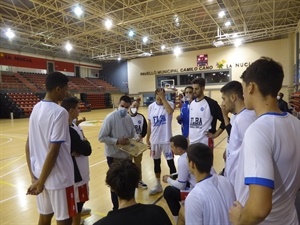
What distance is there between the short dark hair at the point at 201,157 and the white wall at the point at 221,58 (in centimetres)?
1834

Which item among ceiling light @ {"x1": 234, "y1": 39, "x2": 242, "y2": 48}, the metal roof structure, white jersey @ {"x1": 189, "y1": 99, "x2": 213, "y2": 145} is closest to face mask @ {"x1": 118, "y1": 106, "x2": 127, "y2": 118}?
white jersey @ {"x1": 189, "y1": 99, "x2": 213, "y2": 145}

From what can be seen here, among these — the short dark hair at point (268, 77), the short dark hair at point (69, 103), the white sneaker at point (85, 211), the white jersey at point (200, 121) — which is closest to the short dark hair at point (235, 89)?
the white jersey at point (200, 121)

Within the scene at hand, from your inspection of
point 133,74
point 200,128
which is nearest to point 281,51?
point 133,74

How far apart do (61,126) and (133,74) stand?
27578mm

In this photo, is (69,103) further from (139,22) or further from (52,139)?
(139,22)

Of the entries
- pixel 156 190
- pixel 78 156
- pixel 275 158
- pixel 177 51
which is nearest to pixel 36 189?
pixel 78 156

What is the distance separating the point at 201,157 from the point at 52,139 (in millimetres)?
1161

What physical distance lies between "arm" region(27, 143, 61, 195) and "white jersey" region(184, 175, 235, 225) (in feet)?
3.56

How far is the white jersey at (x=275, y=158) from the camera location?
0.94m

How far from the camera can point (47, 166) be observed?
1850mm

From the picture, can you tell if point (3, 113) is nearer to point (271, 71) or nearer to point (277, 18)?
point (271, 71)

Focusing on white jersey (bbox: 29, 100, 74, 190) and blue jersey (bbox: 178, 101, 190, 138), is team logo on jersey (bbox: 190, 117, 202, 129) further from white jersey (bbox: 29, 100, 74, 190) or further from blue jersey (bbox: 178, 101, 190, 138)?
white jersey (bbox: 29, 100, 74, 190)

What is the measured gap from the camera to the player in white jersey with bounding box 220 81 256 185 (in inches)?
73.8

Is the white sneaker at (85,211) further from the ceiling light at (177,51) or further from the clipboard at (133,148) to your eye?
the ceiling light at (177,51)
